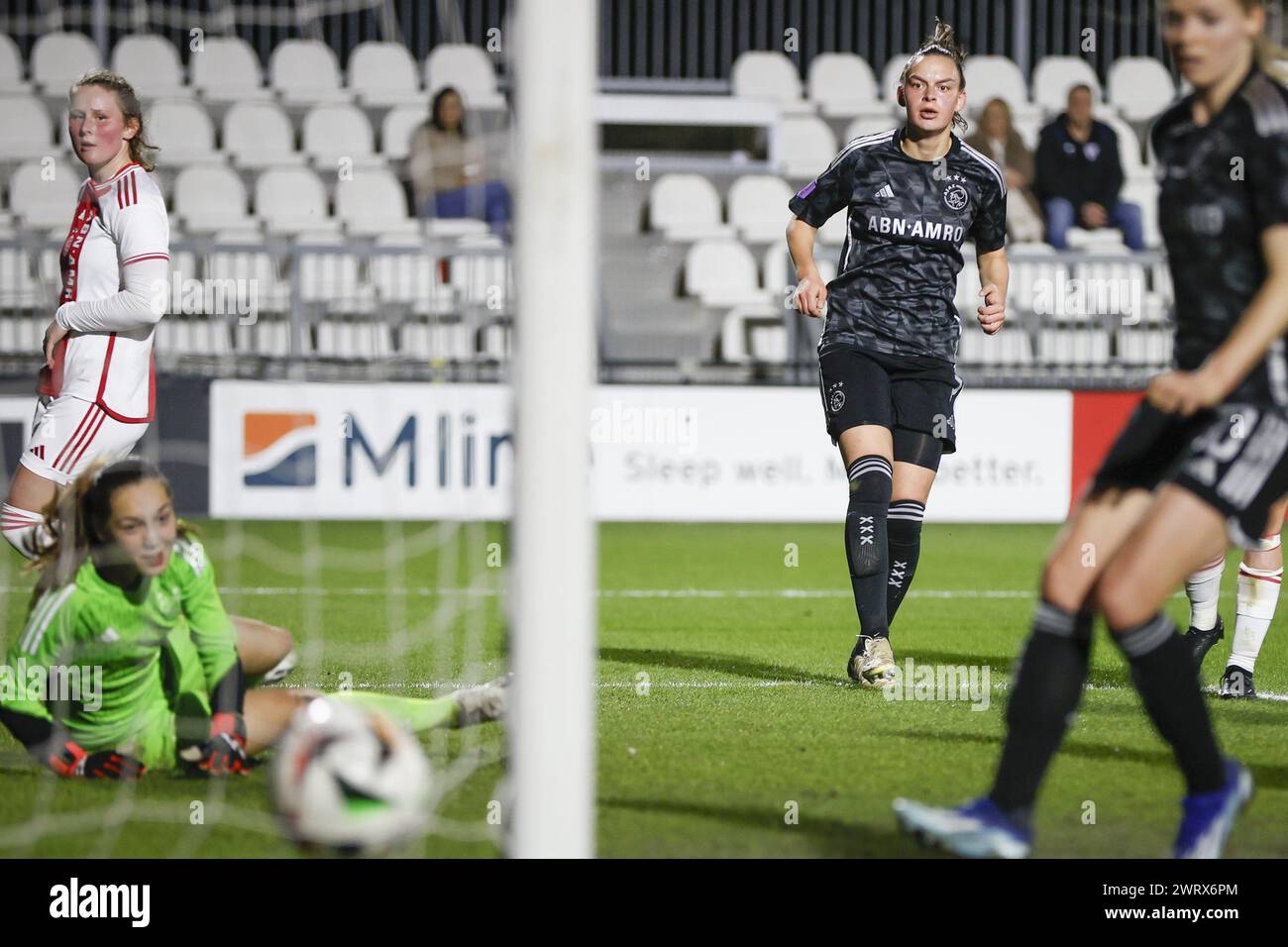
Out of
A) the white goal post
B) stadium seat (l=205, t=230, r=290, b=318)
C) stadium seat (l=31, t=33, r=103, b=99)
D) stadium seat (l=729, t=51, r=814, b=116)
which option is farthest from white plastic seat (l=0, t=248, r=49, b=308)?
the white goal post

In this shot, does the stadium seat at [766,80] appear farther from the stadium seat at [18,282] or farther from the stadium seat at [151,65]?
the stadium seat at [18,282]

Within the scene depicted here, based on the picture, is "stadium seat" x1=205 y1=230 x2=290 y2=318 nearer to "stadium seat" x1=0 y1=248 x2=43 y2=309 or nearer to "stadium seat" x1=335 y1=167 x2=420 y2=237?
"stadium seat" x1=0 y1=248 x2=43 y2=309

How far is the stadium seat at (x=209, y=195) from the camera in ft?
47.5

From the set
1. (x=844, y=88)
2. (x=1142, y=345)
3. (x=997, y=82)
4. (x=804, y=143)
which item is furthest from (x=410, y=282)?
(x=997, y=82)

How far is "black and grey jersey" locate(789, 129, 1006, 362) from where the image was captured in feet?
19.3

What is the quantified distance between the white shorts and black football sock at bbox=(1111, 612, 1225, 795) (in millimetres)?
3198

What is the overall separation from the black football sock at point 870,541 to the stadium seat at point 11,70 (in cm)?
1167

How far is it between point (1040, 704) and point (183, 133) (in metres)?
13.2

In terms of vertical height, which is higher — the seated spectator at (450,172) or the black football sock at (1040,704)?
the seated spectator at (450,172)

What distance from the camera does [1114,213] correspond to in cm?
1465

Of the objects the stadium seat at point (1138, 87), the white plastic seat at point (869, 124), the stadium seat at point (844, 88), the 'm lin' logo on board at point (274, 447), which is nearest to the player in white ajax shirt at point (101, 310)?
the 'm lin' logo on board at point (274, 447)
